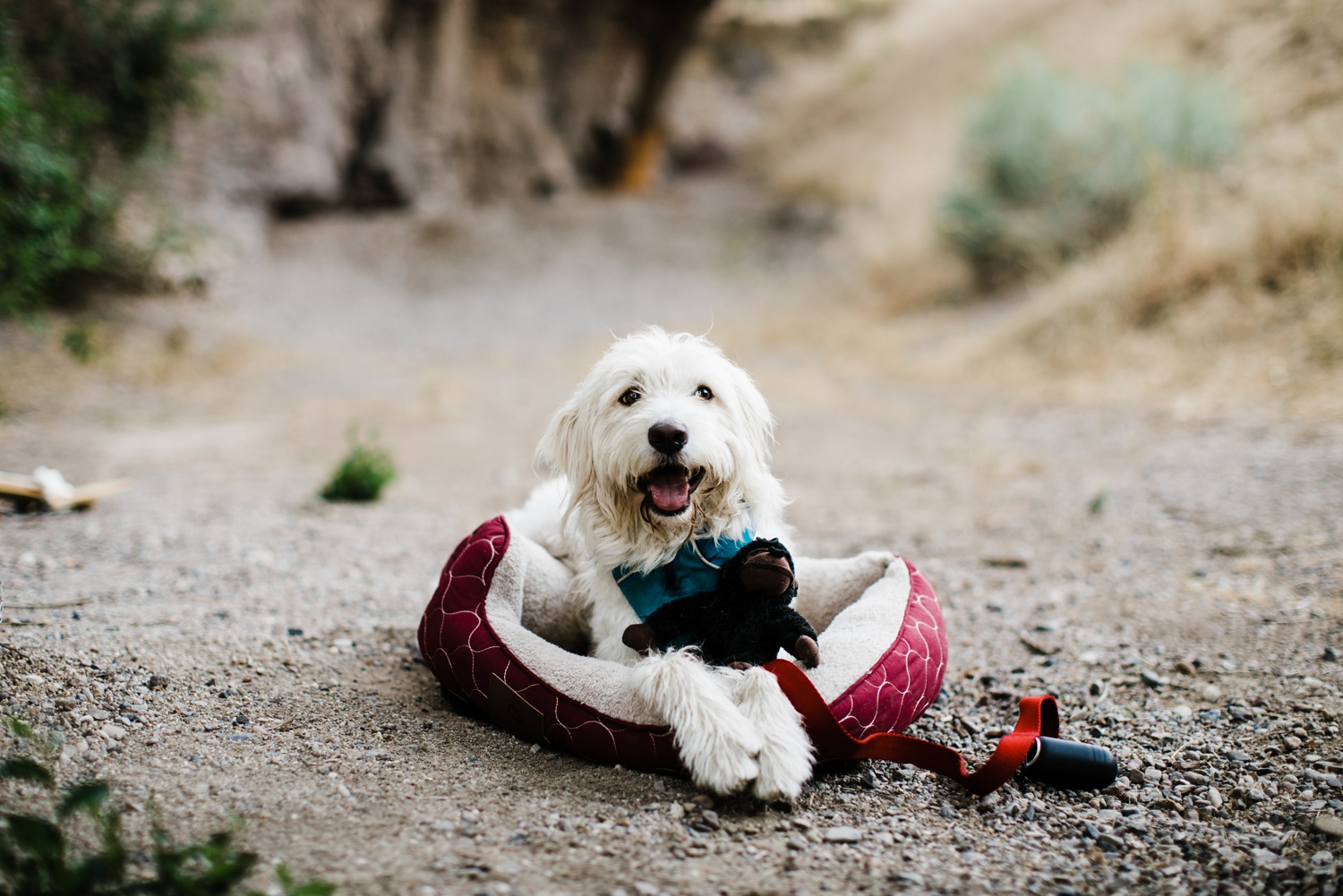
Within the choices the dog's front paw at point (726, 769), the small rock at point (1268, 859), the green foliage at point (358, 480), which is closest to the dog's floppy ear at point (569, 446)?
the dog's front paw at point (726, 769)

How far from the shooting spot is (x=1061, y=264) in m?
11.5

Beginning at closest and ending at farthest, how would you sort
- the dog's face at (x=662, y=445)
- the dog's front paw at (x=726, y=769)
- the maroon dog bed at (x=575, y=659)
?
the dog's front paw at (x=726, y=769), the maroon dog bed at (x=575, y=659), the dog's face at (x=662, y=445)

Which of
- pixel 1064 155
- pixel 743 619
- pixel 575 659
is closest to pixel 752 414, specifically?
pixel 743 619

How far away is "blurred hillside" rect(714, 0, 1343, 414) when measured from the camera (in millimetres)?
7805

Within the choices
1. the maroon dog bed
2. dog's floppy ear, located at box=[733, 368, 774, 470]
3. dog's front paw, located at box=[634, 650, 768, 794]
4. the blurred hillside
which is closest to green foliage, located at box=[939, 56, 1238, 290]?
the blurred hillside

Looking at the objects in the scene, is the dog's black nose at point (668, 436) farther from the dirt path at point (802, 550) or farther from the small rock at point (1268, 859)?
the small rock at point (1268, 859)

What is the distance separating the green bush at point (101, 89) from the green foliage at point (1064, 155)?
32.3ft

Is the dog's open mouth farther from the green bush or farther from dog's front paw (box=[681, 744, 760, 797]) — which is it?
the green bush

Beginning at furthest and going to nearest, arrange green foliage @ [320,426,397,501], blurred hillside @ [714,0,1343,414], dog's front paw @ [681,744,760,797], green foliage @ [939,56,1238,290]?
green foliage @ [939,56,1238,290], blurred hillside @ [714,0,1343,414], green foliage @ [320,426,397,501], dog's front paw @ [681,744,760,797]

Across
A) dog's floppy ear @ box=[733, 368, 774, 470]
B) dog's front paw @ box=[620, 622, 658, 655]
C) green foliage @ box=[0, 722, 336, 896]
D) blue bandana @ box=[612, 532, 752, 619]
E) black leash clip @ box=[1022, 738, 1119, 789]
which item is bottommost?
green foliage @ box=[0, 722, 336, 896]

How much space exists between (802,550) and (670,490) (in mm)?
2430

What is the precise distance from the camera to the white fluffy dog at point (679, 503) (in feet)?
8.19

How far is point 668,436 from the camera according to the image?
9.03 ft

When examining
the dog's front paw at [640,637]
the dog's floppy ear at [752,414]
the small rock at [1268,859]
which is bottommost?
the small rock at [1268,859]
